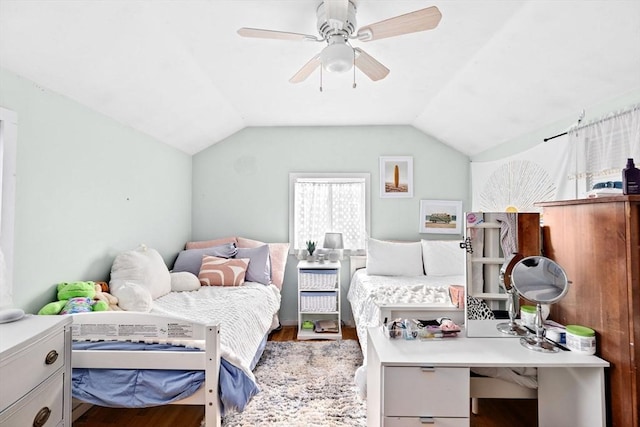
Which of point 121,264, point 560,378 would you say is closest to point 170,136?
point 121,264

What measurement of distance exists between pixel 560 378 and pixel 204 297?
7.88 ft

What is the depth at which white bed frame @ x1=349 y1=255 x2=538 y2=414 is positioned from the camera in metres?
1.53

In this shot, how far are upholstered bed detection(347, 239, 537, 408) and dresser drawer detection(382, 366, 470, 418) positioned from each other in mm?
350

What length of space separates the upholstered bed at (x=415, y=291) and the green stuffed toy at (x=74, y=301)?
1.66 metres

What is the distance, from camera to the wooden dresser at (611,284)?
46.3 inches

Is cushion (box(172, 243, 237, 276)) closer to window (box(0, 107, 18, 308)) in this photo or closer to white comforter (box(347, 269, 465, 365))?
white comforter (box(347, 269, 465, 365))

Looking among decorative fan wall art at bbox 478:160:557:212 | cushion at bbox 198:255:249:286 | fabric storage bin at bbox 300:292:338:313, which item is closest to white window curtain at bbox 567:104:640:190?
decorative fan wall art at bbox 478:160:557:212

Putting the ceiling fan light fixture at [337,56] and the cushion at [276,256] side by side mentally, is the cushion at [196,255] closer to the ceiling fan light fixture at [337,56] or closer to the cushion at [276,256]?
the cushion at [276,256]

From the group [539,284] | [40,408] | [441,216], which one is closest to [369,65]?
[539,284]

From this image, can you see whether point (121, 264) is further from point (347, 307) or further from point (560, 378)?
point (560, 378)

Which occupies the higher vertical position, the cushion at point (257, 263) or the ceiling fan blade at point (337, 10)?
the ceiling fan blade at point (337, 10)

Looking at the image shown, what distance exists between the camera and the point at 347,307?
3812mm

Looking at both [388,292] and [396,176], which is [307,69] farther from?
[396,176]

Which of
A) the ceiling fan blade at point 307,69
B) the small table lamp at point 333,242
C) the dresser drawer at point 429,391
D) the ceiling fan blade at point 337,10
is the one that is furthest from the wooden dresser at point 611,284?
the small table lamp at point 333,242
